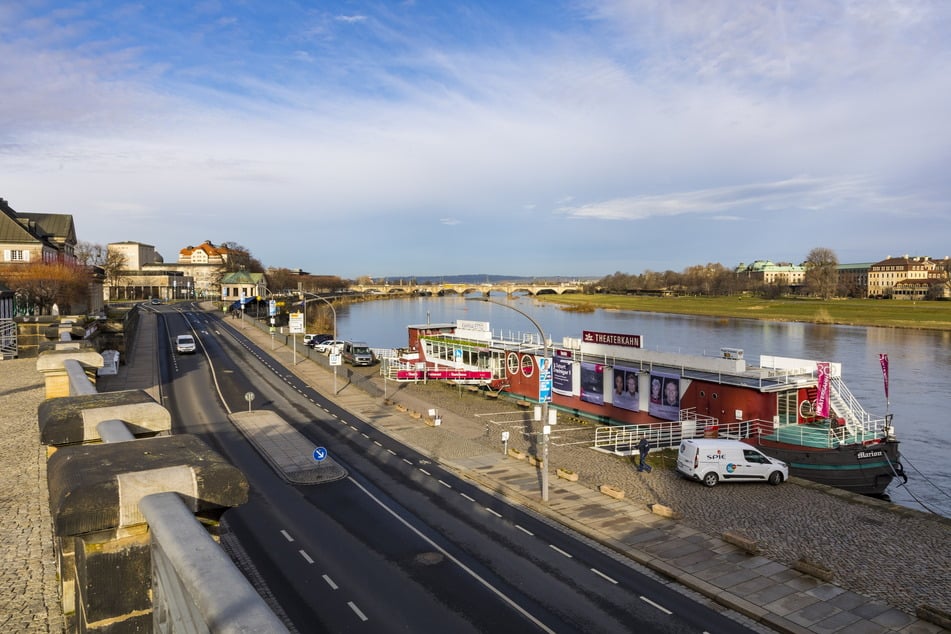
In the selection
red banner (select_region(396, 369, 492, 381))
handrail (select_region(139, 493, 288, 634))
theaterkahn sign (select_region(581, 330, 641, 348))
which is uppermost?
handrail (select_region(139, 493, 288, 634))

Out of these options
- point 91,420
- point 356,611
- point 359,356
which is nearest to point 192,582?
point 91,420

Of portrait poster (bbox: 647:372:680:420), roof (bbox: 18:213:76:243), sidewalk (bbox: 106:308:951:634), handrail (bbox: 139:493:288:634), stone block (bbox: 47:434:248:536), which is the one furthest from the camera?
roof (bbox: 18:213:76:243)

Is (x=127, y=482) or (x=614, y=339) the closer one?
(x=127, y=482)

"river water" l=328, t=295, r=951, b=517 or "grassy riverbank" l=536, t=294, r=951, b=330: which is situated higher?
"grassy riverbank" l=536, t=294, r=951, b=330

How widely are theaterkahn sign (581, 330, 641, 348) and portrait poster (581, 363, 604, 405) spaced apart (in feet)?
5.20

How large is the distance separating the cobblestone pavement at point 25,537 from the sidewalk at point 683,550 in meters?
14.6

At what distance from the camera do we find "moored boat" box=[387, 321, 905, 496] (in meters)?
28.4

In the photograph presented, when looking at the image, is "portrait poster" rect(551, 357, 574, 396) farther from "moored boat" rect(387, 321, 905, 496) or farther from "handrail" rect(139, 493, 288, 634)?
"handrail" rect(139, 493, 288, 634)

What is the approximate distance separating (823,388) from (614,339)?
11.8 m

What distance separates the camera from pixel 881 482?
94.4 feet

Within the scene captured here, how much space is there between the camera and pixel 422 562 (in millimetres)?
18578

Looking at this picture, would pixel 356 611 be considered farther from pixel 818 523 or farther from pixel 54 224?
pixel 54 224

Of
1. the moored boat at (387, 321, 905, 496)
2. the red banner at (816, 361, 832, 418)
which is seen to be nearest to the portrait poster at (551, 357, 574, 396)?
the moored boat at (387, 321, 905, 496)

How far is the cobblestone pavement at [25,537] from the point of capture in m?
10.7
